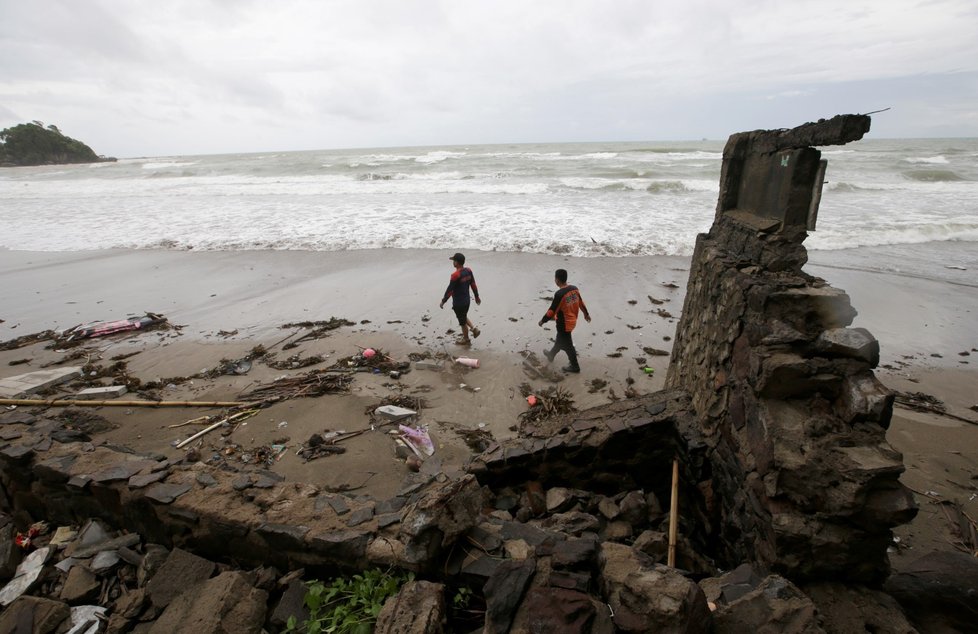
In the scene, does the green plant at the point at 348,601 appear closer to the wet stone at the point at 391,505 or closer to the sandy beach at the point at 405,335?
the wet stone at the point at 391,505

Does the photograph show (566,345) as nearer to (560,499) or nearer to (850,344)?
(560,499)

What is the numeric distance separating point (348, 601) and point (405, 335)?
214 inches

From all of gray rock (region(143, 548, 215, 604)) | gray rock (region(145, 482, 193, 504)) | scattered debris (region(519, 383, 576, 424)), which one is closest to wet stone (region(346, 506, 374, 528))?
gray rock (region(143, 548, 215, 604))

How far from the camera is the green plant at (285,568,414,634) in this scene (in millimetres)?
2482

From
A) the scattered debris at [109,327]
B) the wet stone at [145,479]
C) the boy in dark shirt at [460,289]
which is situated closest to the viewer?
the wet stone at [145,479]

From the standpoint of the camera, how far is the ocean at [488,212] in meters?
13.1

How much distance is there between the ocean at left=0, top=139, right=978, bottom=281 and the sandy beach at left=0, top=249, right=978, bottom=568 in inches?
55.9

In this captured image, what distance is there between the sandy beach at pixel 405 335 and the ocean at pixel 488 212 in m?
1.42

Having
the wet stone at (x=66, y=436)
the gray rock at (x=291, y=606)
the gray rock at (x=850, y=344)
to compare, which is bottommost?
the gray rock at (x=291, y=606)

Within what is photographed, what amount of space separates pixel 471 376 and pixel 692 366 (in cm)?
313

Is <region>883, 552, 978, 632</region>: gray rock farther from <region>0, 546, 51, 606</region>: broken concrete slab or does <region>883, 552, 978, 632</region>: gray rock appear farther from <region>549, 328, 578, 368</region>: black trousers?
<region>0, 546, 51, 606</region>: broken concrete slab

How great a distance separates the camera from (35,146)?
56.2 m

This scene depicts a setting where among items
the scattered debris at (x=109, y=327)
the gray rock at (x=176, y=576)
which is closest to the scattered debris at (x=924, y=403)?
the gray rock at (x=176, y=576)

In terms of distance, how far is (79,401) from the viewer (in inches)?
231
